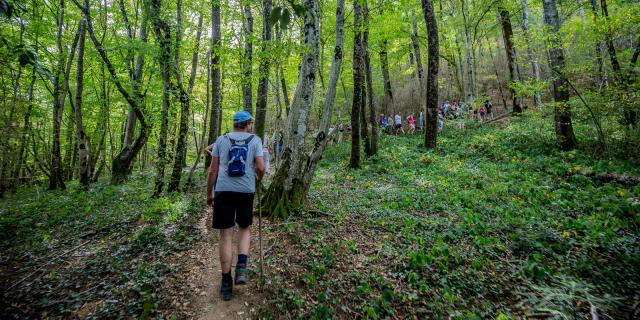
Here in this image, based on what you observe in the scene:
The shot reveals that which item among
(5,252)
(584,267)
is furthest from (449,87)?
(5,252)

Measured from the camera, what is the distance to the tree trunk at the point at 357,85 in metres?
10.8

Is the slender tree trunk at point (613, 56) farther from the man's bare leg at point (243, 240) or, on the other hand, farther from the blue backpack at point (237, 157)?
the man's bare leg at point (243, 240)

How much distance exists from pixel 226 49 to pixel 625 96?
11.7 m

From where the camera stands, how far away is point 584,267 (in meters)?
4.06

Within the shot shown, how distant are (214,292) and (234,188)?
144 cm

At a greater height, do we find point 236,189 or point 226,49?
point 226,49

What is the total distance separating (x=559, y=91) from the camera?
1023 centimetres

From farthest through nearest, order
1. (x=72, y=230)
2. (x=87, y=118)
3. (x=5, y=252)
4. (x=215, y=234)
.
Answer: (x=87, y=118)
(x=72, y=230)
(x=215, y=234)
(x=5, y=252)

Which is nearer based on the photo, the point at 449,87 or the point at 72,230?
the point at 72,230

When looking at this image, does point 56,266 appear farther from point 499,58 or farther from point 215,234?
point 499,58

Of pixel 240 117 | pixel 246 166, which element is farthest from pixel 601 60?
pixel 246 166

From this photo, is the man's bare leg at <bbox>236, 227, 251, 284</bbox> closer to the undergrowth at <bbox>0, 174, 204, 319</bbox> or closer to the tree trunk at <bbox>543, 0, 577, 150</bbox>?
the undergrowth at <bbox>0, 174, 204, 319</bbox>

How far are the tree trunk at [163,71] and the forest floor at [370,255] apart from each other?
49.4 inches

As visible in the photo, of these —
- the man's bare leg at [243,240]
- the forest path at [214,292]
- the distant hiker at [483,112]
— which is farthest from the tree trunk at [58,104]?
the distant hiker at [483,112]
